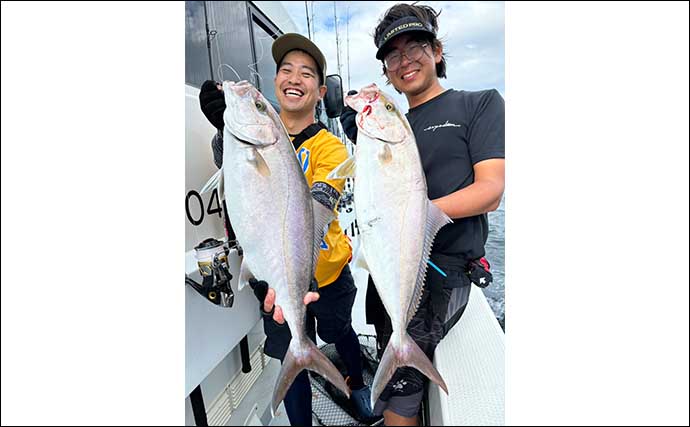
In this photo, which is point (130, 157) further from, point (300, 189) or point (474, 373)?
point (474, 373)

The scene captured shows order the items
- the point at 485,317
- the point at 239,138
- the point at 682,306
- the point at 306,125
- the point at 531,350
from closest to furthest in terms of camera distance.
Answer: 1. the point at 682,306
2. the point at 531,350
3. the point at 239,138
4. the point at 306,125
5. the point at 485,317

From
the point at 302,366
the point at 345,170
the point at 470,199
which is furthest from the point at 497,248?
the point at 302,366

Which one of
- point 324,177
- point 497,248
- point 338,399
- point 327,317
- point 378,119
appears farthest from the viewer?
point 338,399

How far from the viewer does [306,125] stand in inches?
56.7

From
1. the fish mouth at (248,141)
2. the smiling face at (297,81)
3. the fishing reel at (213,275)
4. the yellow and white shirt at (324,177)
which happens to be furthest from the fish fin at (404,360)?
the smiling face at (297,81)

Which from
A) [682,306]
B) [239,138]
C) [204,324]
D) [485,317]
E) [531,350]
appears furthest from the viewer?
[485,317]

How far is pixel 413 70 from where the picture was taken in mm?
1376

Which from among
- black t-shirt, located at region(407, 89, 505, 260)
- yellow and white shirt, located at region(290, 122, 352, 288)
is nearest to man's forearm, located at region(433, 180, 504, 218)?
black t-shirt, located at region(407, 89, 505, 260)

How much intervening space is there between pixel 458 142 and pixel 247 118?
0.79 metres

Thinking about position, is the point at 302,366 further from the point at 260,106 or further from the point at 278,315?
the point at 260,106

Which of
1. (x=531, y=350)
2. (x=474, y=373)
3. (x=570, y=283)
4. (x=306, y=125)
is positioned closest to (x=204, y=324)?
(x=306, y=125)

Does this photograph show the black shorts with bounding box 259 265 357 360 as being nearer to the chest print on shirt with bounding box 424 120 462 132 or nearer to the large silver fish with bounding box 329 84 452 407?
the large silver fish with bounding box 329 84 452 407

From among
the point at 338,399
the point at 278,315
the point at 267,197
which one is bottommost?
the point at 338,399

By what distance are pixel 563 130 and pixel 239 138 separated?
0.87 metres
